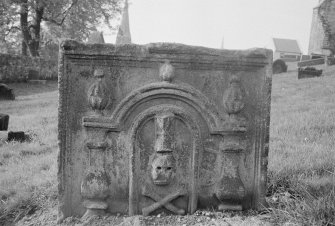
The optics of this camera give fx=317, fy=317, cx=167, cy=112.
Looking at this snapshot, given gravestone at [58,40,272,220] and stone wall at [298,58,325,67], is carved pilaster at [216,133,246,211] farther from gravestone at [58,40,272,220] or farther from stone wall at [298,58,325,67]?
stone wall at [298,58,325,67]

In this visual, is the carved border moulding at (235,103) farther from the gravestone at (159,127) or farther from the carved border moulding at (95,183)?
the carved border moulding at (95,183)

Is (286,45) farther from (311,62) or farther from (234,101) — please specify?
(234,101)

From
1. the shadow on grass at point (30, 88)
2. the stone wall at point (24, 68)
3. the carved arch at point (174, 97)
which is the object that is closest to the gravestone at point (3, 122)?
the carved arch at point (174, 97)

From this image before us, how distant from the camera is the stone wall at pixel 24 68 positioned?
1472 cm

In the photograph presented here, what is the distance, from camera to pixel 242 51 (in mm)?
2943

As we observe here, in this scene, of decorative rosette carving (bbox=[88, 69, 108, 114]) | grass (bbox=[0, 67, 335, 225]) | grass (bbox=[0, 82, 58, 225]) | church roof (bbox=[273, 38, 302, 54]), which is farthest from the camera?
church roof (bbox=[273, 38, 302, 54])

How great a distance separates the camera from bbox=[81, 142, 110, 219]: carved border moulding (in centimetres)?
290

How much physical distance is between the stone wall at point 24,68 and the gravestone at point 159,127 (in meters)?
13.6

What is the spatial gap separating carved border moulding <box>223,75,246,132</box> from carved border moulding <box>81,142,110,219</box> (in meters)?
1.18

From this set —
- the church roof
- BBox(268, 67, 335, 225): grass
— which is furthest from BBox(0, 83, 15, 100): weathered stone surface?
the church roof

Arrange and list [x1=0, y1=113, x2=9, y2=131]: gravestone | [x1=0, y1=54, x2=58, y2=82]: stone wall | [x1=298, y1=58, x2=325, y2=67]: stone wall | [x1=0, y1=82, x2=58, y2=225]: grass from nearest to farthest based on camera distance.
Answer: [x1=0, y1=82, x2=58, y2=225]: grass → [x1=0, y1=113, x2=9, y2=131]: gravestone → [x1=0, y1=54, x2=58, y2=82]: stone wall → [x1=298, y1=58, x2=325, y2=67]: stone wall

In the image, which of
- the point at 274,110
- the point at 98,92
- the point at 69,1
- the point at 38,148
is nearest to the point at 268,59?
the point at 98,92

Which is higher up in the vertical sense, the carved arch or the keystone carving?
the keystone carving

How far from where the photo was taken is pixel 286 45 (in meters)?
57.7
